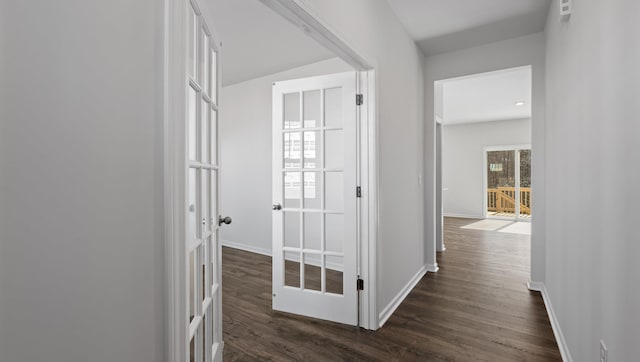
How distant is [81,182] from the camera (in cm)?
73

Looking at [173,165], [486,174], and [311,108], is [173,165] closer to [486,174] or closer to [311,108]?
[311,108]

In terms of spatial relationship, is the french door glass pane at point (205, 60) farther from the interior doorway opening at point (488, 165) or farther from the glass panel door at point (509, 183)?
the glass panel door at point (509, 183)

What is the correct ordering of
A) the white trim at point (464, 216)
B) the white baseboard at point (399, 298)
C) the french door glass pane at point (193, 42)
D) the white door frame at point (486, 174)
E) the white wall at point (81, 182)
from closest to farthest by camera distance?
the white wall at point (81, 182) < the french door glass pane at point (193, 42) < the white baseboard at point (399, 298) < the white door frame at point (486, 174) < the white trim at point (464, 216)

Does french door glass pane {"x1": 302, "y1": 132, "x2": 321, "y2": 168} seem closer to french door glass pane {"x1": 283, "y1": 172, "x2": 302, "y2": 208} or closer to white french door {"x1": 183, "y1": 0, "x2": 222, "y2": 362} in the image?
french door glass pane {"x1": 283, "y1": 172, "x2": 302, "y2": 208}

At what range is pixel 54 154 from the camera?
0.68 m

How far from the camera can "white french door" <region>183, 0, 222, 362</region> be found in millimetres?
1305

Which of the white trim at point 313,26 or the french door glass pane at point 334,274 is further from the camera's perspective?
the french door glass pane at point 334,274

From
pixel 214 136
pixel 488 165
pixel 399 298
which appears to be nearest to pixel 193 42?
pixel 214 136

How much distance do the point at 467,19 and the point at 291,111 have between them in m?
1.85

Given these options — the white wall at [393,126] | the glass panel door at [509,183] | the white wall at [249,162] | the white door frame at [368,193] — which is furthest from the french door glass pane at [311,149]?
the glass panel door at [509,183]

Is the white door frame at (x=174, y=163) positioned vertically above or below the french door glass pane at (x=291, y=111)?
below

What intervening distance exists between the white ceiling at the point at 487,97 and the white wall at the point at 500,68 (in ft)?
0.38

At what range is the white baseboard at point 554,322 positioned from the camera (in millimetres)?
2004

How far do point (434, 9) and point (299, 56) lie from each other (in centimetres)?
162
